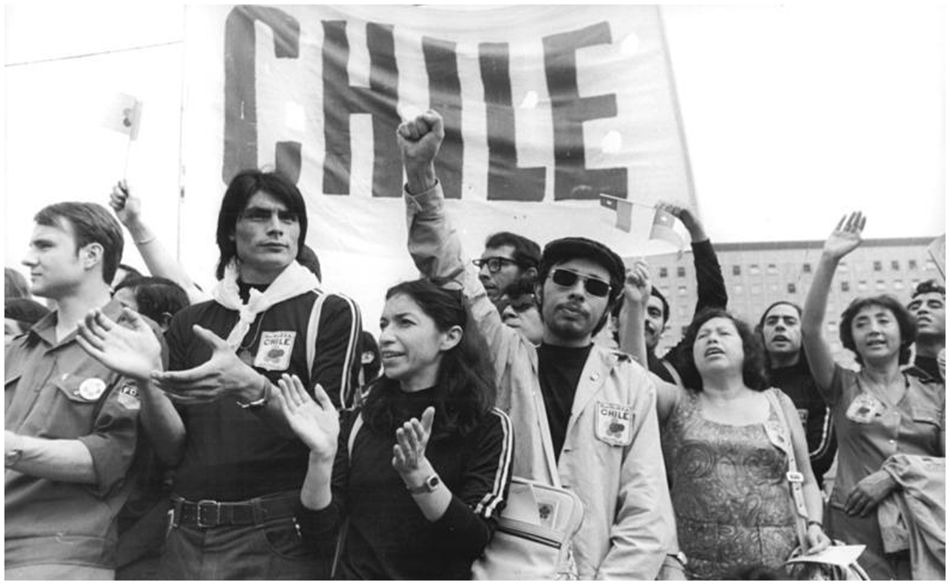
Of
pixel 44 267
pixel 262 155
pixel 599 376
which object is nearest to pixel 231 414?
pixel 44 267

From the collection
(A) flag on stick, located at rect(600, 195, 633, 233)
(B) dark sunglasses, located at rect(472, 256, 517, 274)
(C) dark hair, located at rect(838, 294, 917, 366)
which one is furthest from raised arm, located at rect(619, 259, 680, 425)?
(C) dark hair, located at rect(838, 294, 917, 366)

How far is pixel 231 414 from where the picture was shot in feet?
9.51

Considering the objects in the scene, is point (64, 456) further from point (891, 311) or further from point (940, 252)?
point (940, 252)

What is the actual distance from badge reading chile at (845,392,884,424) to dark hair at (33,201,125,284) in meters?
2.64

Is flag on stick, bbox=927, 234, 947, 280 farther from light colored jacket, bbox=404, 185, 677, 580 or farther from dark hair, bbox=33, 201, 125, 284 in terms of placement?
dark hair, bbox=33, 201, 125, 284

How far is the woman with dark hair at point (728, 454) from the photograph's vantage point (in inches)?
126

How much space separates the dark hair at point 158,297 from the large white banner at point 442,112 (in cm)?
34

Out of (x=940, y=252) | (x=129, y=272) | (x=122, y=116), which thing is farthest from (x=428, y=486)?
(x=940, y=252)

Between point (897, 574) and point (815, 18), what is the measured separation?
7.62 feet

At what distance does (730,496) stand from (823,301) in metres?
0.88

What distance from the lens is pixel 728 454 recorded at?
10.7ft

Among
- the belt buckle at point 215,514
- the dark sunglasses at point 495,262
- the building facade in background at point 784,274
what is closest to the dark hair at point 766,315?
the building facade in background at point 784,274

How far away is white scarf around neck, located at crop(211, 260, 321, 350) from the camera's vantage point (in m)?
2.97

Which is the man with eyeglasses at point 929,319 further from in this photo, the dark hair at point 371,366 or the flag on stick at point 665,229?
the dark hair at point 371,366
